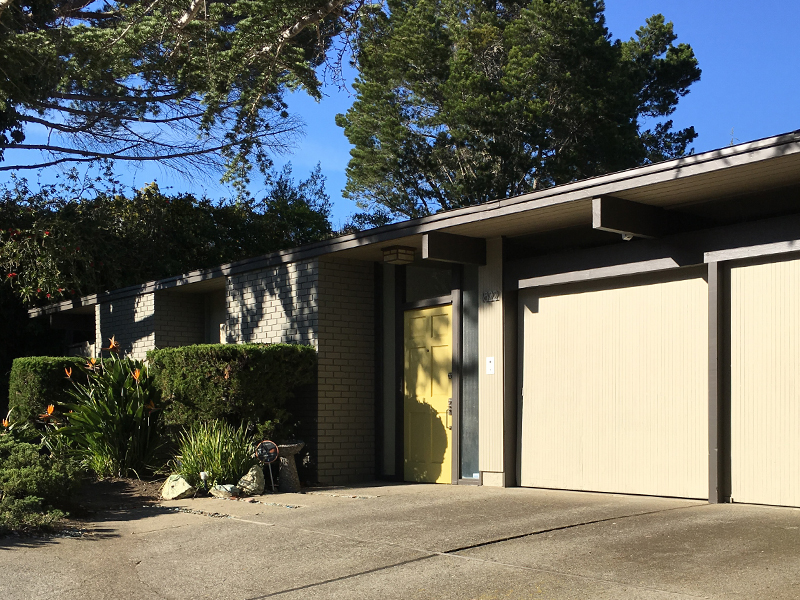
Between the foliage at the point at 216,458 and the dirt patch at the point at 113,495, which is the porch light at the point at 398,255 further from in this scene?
the dirt patch at the point at 113,495

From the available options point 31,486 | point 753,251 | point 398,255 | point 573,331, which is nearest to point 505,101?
point 398,255

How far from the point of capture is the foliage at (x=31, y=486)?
7234 millimetres

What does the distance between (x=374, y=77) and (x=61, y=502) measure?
1952cm

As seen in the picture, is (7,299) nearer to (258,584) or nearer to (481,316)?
(481,316)

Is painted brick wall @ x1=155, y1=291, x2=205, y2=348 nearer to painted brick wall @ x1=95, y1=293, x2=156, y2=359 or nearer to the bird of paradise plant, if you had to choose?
painted brick wall @ x1=95, y1=293, x2=156, y2=359

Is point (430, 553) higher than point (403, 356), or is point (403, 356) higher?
point (403, 356)

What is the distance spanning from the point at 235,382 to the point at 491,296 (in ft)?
10.2

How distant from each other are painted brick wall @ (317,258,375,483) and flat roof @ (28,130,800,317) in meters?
0.37

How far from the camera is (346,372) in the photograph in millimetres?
11516

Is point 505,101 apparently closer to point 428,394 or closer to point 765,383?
point 428,394

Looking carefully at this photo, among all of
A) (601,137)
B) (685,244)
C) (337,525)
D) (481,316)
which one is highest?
(601,137)

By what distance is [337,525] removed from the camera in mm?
7336

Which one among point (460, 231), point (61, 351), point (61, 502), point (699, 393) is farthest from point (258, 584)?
point (61, 351)

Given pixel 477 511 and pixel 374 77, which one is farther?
pixel 374 77
